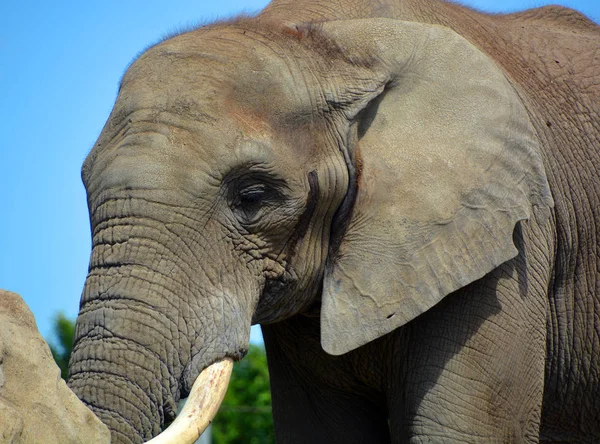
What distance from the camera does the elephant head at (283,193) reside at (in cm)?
407

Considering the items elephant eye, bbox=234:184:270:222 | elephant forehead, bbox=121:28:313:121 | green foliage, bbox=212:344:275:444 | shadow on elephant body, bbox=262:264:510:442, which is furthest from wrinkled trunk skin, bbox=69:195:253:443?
green foliage, bbox=212:344:275:444

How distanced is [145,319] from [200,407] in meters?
0.35

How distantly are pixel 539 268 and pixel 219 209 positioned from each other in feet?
4.60

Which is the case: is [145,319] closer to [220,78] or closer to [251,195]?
[251,195]

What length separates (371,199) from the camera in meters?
4.53

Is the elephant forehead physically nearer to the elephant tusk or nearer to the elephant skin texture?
the elephant tusk

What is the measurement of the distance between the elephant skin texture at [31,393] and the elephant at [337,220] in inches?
18.2

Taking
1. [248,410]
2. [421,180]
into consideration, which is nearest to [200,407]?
[421,180]

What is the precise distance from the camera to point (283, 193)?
433cm

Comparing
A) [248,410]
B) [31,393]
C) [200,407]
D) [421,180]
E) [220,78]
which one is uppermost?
[220,78]

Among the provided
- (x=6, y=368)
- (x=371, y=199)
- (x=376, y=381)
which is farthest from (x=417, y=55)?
(x=6, y=368)

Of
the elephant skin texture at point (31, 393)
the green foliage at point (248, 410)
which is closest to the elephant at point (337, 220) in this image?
the elephant skin texture at point (31, 393)

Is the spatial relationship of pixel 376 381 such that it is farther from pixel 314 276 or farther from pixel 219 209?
pixel 219 209

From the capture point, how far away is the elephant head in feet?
13.3
